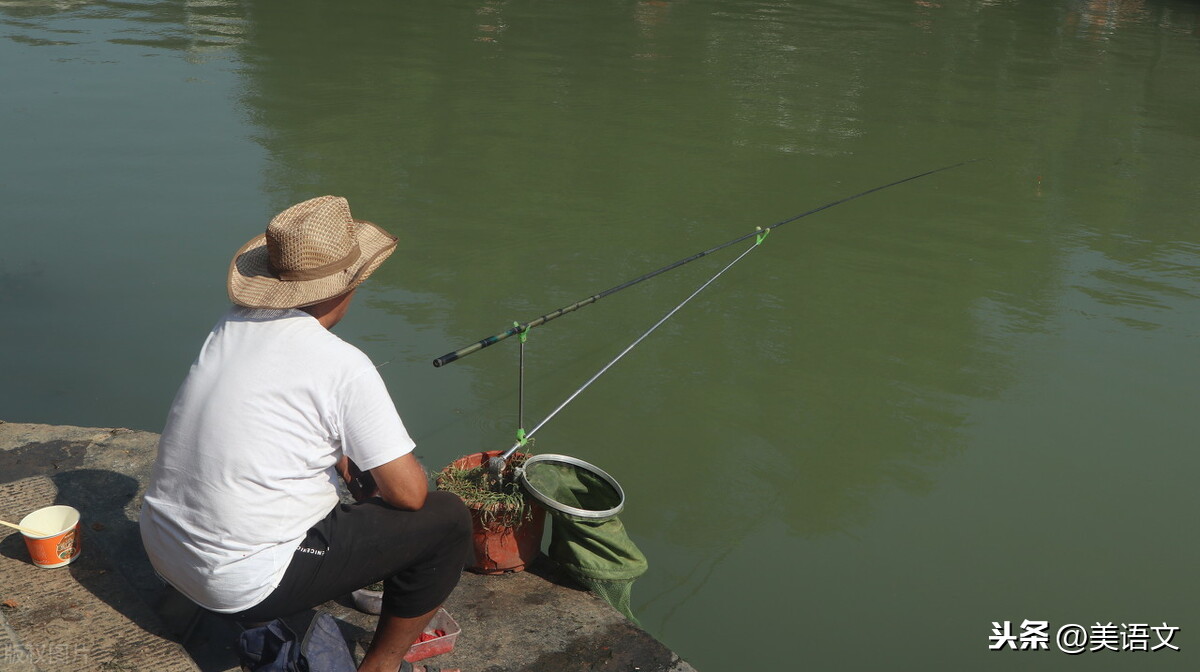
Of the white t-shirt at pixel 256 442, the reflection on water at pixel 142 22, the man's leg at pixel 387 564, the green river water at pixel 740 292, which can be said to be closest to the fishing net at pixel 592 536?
the green river water at pixel 740 292

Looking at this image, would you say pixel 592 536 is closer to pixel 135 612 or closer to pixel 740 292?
pixel 135 612

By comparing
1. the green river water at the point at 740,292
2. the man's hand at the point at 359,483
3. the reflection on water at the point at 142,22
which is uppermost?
the reflection on water at the point at 142,22

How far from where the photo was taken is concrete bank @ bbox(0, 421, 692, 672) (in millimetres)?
2453

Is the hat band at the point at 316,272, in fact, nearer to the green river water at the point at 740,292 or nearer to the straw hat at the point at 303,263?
the straw hat at the point at 303,263

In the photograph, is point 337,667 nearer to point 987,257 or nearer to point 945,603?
point 945,603

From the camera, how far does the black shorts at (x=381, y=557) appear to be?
225 centimetres

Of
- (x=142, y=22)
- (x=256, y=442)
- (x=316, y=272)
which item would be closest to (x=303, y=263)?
(x=316, y=272)

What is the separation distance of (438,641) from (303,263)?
0.96m

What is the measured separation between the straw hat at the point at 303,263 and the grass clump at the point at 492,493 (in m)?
0.82

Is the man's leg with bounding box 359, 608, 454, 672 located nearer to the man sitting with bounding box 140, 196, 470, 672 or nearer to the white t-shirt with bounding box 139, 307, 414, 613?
the man sitting with bounding box 140, 196, 470, 672

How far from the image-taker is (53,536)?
8.58 ft

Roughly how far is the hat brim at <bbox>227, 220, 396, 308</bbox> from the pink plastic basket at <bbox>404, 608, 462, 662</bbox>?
31.6 inches

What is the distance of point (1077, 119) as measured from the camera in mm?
9008

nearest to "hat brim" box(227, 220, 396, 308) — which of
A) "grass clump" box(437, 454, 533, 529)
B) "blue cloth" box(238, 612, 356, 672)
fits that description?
"blue cloth" box(238, 612, 356, 672)
